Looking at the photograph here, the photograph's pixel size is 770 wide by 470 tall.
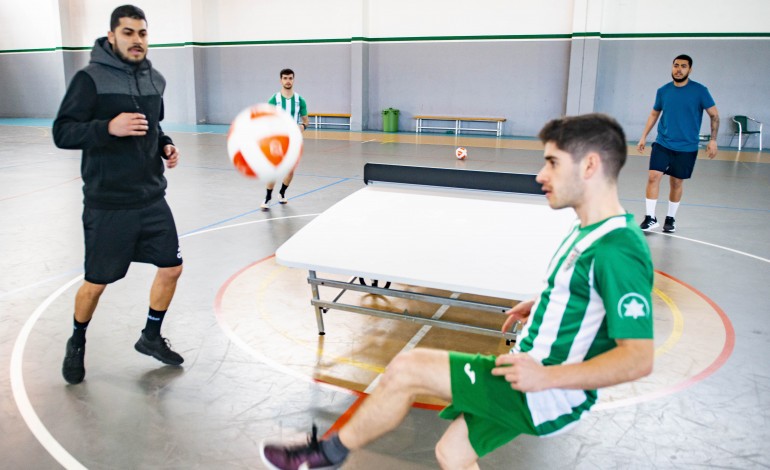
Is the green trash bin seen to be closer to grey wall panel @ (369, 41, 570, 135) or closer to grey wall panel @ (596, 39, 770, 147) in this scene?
grey wall panel @ (369, 41, 570, 135)

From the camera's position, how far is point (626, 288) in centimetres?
177

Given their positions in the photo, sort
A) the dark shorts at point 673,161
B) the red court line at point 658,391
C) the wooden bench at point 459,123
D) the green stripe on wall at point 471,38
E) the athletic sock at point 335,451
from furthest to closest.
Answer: the wooden bench at point 459,123 < the green stripe on wall at point 471,38 < the dark shorts at point 673,161 < the red court line at point 658,391 < the athletic sock at point 335,451

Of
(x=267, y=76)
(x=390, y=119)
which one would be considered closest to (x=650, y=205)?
(x=390, y=119)

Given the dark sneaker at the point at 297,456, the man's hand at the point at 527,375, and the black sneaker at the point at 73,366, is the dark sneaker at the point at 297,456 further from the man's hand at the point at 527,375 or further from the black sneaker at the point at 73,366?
the black sneaker at the point at 73,366

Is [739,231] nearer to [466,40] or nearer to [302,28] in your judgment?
[466,40]

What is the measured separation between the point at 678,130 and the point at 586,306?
619 cm

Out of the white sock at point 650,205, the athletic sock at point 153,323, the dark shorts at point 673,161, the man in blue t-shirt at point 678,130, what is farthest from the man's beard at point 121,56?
the white sock at point 650,205

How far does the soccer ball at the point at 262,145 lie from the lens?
10.8ft

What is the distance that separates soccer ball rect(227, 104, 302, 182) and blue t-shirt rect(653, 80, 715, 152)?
554 cm

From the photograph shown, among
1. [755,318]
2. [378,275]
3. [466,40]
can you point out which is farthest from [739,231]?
[466,40]

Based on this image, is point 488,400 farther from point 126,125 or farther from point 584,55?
point 584,55

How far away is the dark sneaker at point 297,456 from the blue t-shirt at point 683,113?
6562 mm

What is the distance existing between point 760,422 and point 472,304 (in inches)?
69.0

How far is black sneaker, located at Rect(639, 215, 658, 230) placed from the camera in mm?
7555
